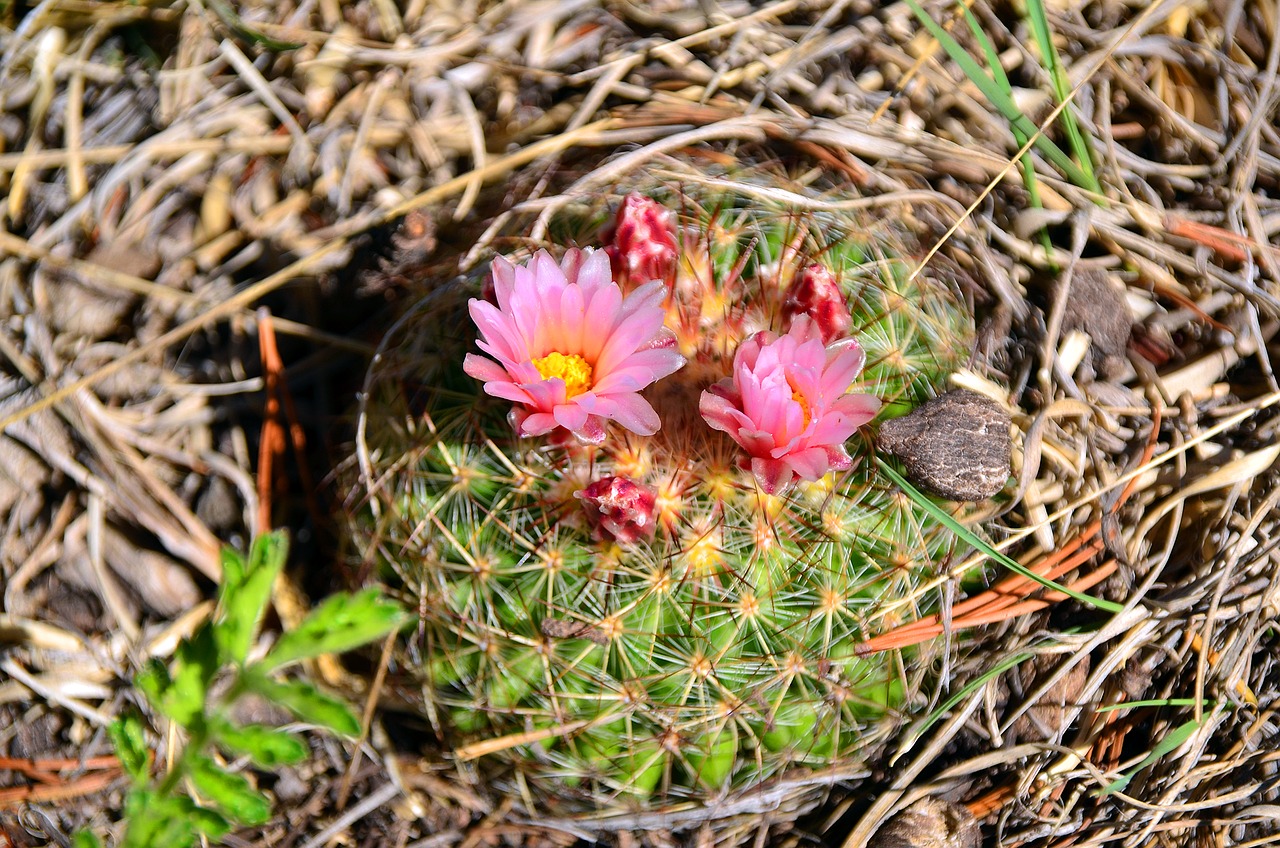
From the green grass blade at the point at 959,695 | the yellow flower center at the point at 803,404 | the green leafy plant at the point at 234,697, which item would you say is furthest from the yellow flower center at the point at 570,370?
the green grass blade at the point at 959,695

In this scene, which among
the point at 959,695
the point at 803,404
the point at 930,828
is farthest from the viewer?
the point at 930,828

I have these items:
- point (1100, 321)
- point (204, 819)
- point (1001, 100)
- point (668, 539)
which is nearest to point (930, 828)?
point (668, 539)

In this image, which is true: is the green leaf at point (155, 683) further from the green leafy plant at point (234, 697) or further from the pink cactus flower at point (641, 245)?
the pink cactus flower at point (641, 245)

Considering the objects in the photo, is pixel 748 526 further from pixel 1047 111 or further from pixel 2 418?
pixel 2 418

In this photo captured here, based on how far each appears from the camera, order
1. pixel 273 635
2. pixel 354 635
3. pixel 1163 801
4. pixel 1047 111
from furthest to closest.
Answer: pixel 1047 111 < pixel 273 635 < pixel 1163 801 < pixel 354 635

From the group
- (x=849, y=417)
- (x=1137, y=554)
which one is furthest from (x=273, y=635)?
(x=1137, y=554)

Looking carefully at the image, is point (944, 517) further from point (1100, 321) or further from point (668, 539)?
point (1100, 321)
